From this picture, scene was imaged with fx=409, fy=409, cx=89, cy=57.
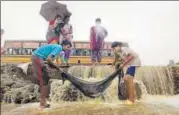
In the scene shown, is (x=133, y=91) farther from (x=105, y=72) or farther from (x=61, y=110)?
(x=61, y=110)

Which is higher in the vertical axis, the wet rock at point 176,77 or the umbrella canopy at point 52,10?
the umbrella canopy at point 52,10

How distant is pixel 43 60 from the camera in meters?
7.26

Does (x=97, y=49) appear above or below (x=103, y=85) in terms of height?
above

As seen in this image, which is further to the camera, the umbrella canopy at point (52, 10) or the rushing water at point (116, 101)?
the umbrella canopy at point (52, 10)

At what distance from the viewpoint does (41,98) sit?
24.2 feet

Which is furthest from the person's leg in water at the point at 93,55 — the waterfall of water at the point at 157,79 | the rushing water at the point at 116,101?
the waterfall of water at the point at 157,79

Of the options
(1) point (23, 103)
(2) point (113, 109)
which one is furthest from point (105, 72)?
(1) point (23, 103)

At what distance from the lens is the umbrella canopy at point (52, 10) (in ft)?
27.7

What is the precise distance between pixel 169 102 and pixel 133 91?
0.68m

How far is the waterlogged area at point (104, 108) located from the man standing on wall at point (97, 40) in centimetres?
157

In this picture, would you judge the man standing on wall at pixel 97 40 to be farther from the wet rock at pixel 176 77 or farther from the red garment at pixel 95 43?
the wet rock at pixel 176 77

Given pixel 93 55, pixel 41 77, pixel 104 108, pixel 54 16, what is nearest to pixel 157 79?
pixel 104 108

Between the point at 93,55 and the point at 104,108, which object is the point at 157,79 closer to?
the point at 104,108

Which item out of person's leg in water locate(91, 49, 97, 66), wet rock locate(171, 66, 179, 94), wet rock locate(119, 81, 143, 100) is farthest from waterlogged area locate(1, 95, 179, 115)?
person's leg in water locate(91, 49, 97, 66)
